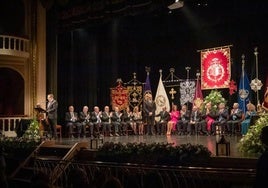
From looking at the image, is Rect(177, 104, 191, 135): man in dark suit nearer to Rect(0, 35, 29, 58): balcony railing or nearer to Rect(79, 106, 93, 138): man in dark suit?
Rect(79, 106, 93, 138): man in dark suit

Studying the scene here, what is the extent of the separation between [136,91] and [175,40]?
2506mm

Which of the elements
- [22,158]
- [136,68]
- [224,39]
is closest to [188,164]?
[22,158]

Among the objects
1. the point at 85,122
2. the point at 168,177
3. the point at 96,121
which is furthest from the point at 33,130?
the point at 168,177

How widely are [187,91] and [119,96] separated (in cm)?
277

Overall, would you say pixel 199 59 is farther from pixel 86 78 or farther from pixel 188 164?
pixel 188 164

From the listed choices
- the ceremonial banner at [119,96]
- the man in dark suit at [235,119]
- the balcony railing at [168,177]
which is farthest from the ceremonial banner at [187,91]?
the balcony railing at [168,177]

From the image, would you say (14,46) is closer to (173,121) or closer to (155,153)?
(173,121)

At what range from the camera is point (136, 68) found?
17.8 metres

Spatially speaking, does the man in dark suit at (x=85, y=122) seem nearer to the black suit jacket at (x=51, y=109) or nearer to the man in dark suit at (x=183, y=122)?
the black suit jacket at (x=51, y=109)

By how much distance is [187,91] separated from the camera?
1577 cm

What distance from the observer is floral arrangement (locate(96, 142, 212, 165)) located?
20.9 feet

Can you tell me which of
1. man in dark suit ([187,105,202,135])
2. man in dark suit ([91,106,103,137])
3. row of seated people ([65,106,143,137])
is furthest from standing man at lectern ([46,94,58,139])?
man in dark suit ([187,105,202,135])

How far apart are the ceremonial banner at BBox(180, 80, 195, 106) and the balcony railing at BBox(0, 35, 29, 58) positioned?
224 inches

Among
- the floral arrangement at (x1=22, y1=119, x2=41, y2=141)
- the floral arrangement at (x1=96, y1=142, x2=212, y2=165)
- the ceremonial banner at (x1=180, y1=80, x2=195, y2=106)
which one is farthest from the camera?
the ceremonial banner at (x1=180, y1=80, x2=195, y2=106)
